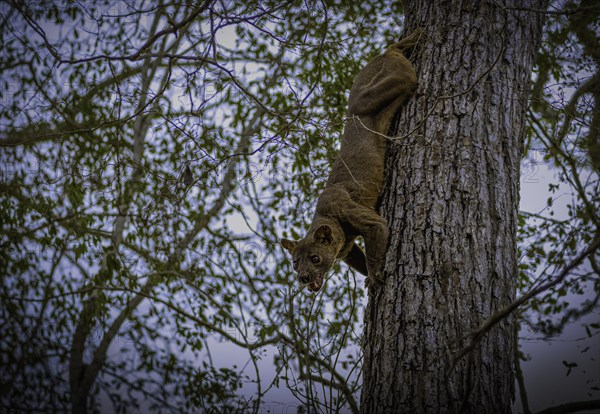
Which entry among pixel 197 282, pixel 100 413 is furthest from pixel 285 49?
pixel 100 413

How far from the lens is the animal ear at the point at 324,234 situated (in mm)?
4855

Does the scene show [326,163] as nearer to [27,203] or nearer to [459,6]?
[459,6]

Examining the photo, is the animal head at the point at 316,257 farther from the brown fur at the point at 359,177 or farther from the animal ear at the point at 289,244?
the animal ear at the point at 289,244

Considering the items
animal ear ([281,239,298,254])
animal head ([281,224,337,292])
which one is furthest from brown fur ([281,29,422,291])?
animal ear ([281,239,298,254])

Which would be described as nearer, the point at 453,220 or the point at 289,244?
the point at 453,220

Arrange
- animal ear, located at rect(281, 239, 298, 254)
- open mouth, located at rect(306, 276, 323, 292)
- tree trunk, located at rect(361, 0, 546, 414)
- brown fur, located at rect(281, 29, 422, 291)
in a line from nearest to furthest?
tree trunk, located at rect(361, 0, 546, 414) < brown fur, located at rect(281, 29, 422, 291) < open mouth, located at rect(306, 276, 323, 292) < animal ear, located at rect(281, 239, 298, 254)

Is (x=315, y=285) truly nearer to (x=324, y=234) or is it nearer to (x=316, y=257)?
(x=316, y=257)

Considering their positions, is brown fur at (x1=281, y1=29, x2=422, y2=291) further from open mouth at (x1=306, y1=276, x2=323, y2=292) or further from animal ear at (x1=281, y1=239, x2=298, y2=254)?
animal ear at (x1=281, y1=239, x2=298, y2=254)

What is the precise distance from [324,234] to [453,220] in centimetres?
159

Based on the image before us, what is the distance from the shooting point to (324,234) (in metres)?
4.90

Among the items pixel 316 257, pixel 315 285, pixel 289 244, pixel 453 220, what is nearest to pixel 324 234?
pixel 316 257

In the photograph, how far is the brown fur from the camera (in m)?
4.57

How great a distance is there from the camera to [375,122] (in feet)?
16.2

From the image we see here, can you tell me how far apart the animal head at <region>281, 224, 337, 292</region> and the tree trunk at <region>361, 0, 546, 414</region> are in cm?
94
